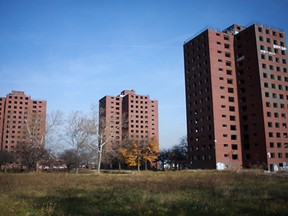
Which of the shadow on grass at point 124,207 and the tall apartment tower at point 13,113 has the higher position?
the tall apartment tower at point 13,113

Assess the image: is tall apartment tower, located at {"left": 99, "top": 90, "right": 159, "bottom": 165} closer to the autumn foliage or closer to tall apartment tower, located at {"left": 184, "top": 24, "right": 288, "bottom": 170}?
the autumn foliage

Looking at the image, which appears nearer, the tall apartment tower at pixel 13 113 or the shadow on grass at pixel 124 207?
the shadow on grass at pixel 124 207

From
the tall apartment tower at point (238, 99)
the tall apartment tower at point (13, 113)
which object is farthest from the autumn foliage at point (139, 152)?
the tall apartment tower at point (13, 113)

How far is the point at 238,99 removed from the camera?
8494 cm

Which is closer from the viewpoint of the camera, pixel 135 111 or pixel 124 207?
pixel 124 207

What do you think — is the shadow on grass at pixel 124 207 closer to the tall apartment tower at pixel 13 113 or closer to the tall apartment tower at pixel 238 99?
the tall apartment tower at pixel 238 99

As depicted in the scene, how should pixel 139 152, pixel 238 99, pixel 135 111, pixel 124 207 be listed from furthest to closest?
1. pixel 135 111
2. pixel 139 152
3. pixel 238 99
4. pixel 124 207

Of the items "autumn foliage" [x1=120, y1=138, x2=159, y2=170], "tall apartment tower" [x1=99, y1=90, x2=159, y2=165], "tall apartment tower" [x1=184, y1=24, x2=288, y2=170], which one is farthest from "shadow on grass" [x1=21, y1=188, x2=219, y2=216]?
"tall apartment tower" [x1=99, y1=90, x2=159, y2=165]

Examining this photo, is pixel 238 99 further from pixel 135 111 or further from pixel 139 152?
pixel 135 111

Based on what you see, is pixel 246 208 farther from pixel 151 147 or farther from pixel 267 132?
pixel 151 147

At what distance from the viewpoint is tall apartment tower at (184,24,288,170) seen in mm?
75938

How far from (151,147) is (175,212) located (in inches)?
3006

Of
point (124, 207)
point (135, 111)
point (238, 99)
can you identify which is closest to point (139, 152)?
point (238, 99)

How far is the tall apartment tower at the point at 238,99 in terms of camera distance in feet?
249
